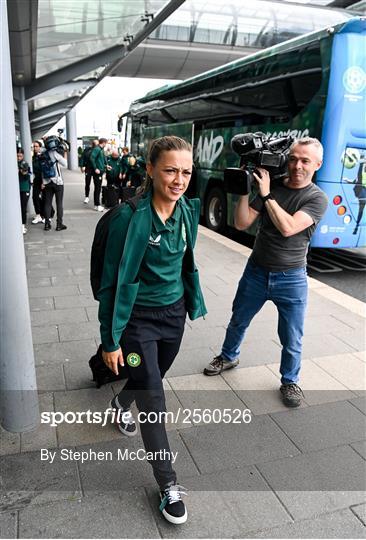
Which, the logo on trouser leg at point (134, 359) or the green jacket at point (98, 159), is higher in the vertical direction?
the green jacket at point (98, 159)

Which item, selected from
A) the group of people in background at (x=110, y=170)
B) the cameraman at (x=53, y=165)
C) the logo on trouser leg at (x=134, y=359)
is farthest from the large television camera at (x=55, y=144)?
the logo on trouser leg at (x=134, y=359)

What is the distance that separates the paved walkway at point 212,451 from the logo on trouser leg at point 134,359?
0.68 metres

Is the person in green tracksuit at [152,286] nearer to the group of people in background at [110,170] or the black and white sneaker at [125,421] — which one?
the black and white sneaker at [125,421]

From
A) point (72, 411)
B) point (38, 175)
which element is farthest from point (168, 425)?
point (38, 175)

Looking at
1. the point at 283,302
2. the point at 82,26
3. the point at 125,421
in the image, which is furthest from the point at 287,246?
the point at 82,26

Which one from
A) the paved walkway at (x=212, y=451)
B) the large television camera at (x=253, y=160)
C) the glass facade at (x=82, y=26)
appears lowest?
the paved walkway at (x=212, y=451)

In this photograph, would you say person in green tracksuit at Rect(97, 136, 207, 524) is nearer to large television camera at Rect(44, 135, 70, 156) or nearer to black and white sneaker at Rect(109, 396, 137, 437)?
black and white sneaker at Rect(109, 396, 137, 437)

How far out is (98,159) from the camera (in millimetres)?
10992

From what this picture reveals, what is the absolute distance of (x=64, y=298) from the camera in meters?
4.81

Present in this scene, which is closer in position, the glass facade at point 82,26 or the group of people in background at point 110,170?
the glass facade at point 82,26

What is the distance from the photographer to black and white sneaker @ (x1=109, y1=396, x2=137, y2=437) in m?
2.60

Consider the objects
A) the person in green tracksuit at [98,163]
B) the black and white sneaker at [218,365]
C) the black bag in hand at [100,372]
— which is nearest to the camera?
the black bag in hand at [100,372]

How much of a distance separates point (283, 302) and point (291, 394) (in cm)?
65

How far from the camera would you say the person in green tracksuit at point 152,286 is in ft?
6.39
